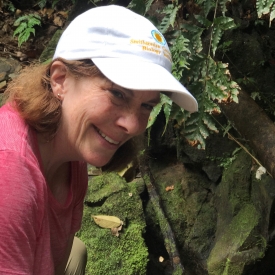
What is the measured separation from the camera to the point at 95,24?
50.2 inches

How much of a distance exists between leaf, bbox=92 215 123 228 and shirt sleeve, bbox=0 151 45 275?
1.72 meters

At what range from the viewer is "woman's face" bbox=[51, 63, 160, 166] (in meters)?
1.27

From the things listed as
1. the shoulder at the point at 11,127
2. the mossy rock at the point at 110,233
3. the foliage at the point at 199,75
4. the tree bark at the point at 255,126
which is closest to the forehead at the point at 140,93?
the shoulder at the point at 11,127

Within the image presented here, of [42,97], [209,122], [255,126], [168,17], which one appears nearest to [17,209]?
[42,97]

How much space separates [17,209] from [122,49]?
0.55m

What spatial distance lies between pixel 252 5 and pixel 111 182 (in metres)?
1.70

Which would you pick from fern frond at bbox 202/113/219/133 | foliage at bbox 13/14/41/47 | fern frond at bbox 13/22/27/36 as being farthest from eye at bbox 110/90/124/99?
fern frond at bbox 13/22/27/36

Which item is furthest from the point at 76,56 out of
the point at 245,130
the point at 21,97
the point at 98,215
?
the point at 98,215

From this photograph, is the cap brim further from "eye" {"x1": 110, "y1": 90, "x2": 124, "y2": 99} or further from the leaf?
the leaf

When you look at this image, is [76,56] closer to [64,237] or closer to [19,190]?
[19,190]

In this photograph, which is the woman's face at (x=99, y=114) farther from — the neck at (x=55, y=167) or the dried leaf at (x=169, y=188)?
the dried leaf at (x=169, y=188)

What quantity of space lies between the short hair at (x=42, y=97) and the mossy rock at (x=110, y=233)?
5.20 feet

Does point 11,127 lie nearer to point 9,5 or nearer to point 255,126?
point 255,126

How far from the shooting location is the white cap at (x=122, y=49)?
1220mm
